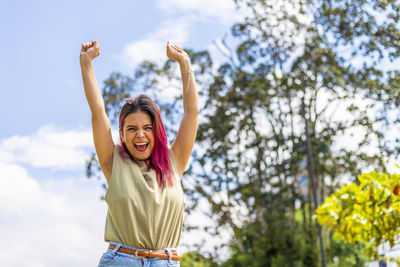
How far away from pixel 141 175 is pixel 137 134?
7.6 inches

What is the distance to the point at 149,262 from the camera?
7.20 ft

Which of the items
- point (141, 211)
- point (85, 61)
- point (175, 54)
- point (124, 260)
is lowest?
point (124, 260)

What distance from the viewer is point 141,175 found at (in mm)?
2354

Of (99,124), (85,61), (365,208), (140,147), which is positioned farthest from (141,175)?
(365,208)

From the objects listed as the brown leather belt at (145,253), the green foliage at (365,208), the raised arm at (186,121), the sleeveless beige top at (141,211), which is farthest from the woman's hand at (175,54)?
the green foliage at (365,208)

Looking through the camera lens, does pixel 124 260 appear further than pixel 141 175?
No

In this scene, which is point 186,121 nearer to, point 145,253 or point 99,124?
point 99,124

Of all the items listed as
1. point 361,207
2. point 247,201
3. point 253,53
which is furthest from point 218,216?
point 361,207

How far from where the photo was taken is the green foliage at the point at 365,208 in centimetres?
355

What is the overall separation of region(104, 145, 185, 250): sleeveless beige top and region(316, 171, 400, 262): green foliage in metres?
1.61

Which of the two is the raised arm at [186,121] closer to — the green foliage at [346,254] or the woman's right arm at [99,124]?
the woman's right arm at [99,124]

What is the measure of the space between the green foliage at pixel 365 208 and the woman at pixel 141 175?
1468mm

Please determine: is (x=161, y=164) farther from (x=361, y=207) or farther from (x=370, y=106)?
(x=370, y=106)

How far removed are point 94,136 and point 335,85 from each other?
12016mm
